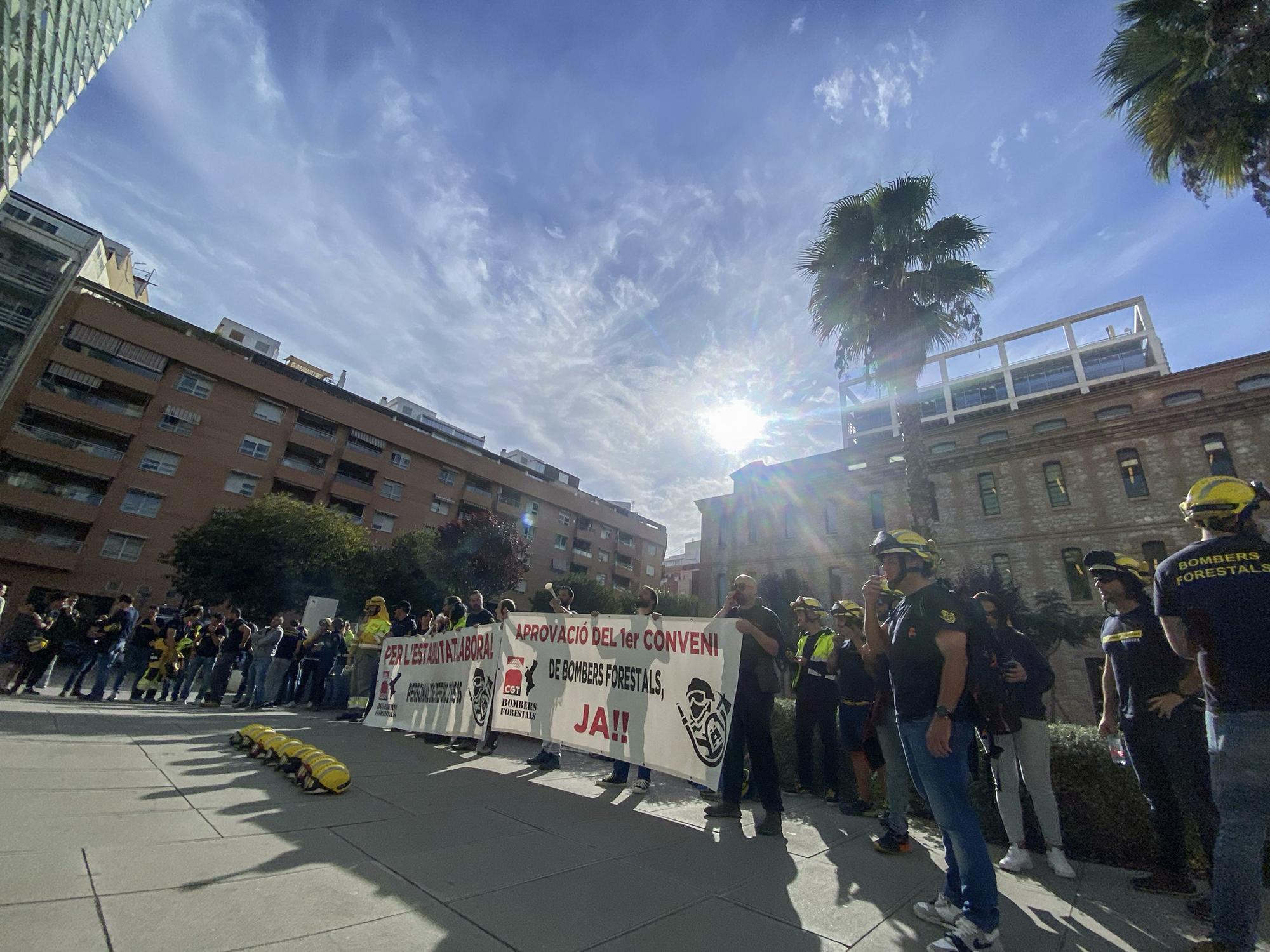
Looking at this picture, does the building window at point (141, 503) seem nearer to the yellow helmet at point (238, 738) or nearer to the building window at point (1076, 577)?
the yellow helmet at point (238, 738)

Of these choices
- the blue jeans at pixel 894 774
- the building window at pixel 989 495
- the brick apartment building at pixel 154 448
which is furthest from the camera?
the brick apartment building at pixel 154 448

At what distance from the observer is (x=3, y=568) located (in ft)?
93.9

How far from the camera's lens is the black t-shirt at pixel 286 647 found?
10.7m

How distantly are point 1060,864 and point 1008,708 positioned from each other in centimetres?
98

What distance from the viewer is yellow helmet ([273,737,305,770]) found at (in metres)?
4.84

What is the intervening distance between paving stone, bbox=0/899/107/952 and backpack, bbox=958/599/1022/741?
12.4 ft

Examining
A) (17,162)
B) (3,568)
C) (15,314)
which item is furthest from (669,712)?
(15,314)

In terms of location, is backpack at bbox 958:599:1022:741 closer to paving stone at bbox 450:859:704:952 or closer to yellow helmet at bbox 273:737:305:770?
paving stone at bbox 450:859:704:952

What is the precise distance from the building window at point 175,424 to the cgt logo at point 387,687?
37672mm

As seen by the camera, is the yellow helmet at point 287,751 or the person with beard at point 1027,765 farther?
the yellow helmet at point 287,751

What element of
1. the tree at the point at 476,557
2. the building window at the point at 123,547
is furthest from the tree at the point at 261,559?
the tree at the point at 476,557

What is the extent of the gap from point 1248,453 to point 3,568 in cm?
5982

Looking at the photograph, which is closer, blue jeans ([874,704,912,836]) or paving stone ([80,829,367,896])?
paving stone ([80,829,367,896])

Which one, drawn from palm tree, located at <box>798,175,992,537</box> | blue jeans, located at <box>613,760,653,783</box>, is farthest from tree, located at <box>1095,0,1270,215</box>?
blue jeans, located at <box>613,760,653,783</box>
